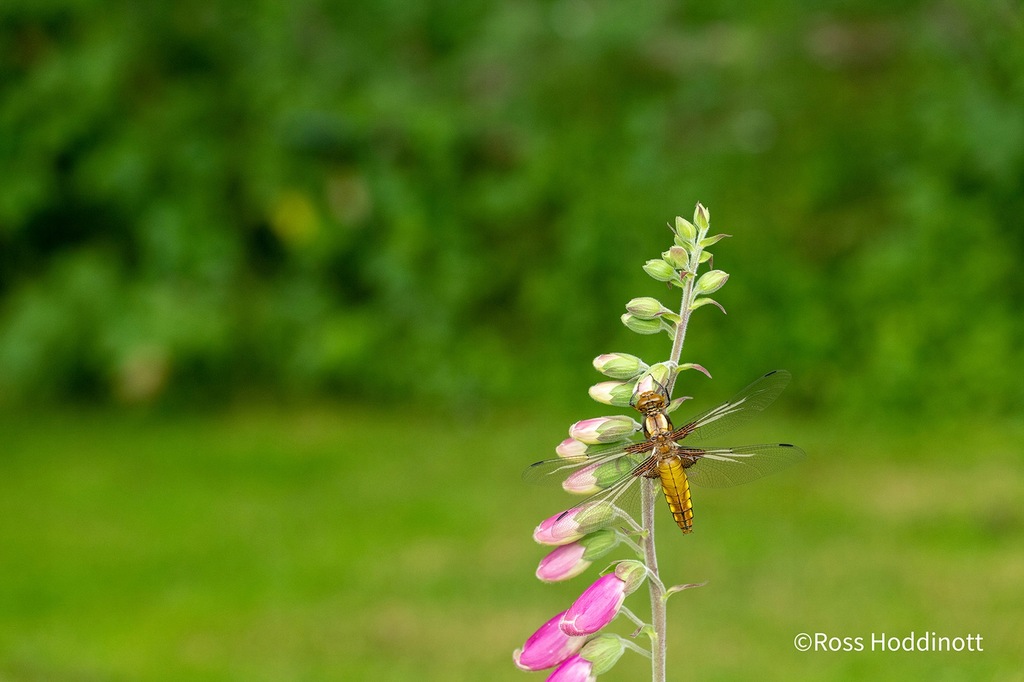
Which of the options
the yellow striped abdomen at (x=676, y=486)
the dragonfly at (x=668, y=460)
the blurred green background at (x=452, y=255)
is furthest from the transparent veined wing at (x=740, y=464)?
the blurred green background at (x=452, y=255)

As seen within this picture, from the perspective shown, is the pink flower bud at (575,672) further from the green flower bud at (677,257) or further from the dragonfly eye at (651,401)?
the green flower bud at (677,257)

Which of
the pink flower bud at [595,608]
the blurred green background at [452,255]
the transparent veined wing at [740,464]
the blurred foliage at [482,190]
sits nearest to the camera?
the pink flower bud at [595,608]

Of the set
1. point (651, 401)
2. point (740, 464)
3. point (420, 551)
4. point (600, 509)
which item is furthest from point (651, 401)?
point (420, 551)

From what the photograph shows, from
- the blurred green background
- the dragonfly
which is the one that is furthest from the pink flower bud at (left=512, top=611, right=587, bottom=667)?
the blurred green background

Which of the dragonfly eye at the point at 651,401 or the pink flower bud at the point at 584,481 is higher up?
the dragonfly eye at the point at 651,401

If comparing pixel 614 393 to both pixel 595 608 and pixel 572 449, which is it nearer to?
pixel 572 449

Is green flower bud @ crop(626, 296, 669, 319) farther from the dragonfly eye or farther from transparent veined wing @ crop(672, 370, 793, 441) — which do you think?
transparent veined wing @ crop(672, 370, 793, 441)
